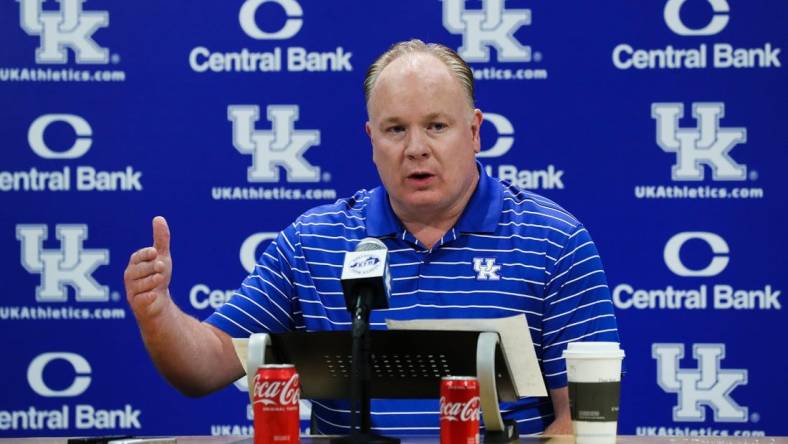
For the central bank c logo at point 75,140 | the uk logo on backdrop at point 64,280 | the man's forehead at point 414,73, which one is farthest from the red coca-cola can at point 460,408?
the central bank c logo at point 75,140

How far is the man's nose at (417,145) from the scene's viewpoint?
2527mm

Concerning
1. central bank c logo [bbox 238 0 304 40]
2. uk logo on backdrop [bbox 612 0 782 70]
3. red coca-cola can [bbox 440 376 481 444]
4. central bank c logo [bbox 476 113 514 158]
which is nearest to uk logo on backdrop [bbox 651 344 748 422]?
central bank c logo [bbox 476 113 514 158]

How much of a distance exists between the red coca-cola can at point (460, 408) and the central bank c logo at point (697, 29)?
7.39ft

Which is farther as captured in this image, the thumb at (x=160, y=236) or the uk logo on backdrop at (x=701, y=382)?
the uk logo on backdrop at (x=701, y=382)

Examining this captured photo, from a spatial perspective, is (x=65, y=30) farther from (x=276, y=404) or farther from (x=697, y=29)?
(x=276, y=404)

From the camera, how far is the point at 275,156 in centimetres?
377

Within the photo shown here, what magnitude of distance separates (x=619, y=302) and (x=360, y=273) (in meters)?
2.03

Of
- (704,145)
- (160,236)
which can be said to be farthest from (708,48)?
(160,236)

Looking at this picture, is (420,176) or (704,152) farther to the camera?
(704,152)

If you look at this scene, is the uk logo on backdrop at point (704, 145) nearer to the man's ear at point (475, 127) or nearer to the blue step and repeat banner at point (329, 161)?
the blue step and repeat banner at point (329, 161)

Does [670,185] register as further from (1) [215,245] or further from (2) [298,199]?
(1) [215,245]

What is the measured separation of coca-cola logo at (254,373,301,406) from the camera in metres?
1.75

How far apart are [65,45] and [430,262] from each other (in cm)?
187

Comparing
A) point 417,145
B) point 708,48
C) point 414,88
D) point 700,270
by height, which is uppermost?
point 708,48
